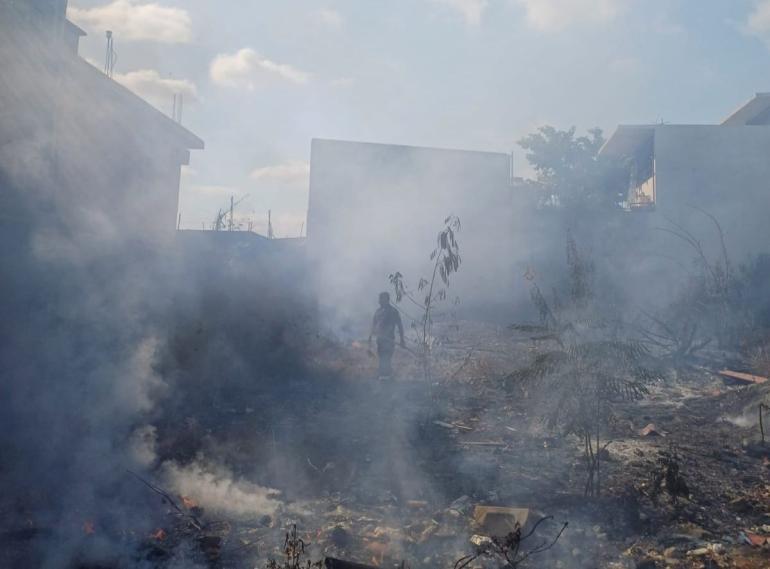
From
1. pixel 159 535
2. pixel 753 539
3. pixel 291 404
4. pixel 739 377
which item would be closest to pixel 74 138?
pixel 291 404

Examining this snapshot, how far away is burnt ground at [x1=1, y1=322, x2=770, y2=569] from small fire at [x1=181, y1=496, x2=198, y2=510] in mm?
16

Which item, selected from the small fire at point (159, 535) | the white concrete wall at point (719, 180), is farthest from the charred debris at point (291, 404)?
the white concrete wall at point (719, 180)

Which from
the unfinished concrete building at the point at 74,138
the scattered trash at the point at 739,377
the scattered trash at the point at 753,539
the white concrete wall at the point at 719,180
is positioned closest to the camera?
the scattered trash at the point at 753,539

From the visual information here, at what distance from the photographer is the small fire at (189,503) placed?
402 cm

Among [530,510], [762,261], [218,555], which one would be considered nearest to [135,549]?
[218,555]

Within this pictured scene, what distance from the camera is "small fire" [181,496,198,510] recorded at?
4023 millimetres

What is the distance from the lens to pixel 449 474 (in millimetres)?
4777

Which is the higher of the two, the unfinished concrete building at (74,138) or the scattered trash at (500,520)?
the unfinished concrete building at (74,138)

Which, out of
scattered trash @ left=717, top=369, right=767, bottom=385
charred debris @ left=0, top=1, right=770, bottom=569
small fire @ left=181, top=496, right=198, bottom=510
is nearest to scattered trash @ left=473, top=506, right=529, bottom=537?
charred debris @ left=0, top=1, right=770, bottom=569

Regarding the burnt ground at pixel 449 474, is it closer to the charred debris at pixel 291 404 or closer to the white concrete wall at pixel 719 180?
the charred debris at pixel 291 404

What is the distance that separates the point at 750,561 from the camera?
3.22 m

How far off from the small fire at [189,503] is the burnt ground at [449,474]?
0.05 feet

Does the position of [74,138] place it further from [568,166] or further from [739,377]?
[568,166]

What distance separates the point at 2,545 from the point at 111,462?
3.46ft
